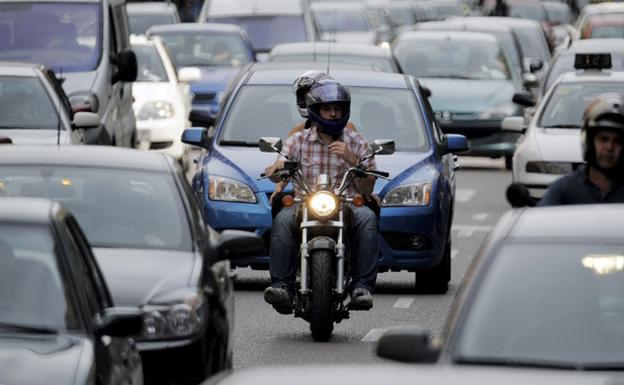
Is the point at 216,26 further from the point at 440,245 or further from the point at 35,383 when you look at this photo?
the point at 35,383

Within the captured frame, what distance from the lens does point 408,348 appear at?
698 cm

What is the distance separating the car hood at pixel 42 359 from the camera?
24.6 ft

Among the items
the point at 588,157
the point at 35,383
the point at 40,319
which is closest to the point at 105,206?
the point at 588,157

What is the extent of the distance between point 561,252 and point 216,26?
86.0 ft

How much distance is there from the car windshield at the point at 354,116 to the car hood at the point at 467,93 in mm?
11322

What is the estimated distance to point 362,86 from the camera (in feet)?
58.2

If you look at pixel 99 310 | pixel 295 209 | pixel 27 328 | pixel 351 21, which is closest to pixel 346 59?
pixel 295 209

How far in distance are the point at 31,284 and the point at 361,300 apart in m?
5.71

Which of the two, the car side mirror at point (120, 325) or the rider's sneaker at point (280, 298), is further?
the rider's sneaker at point (280, 298)

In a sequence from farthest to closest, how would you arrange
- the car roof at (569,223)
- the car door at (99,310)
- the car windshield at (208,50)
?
the car windshield at (208,50)
the car door at (99,310)
the car roof at (569,223)

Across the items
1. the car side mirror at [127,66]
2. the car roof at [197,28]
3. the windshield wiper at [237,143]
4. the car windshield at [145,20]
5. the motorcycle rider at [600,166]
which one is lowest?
the car windshield at [145,20]

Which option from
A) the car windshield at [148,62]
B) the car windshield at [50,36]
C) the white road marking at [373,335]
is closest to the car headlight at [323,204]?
the white road marking at [373,335]

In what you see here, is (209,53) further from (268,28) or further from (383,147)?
(383,147)

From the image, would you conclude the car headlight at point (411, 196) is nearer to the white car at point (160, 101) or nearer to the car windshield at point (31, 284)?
the car windshield at point (31, 284)
